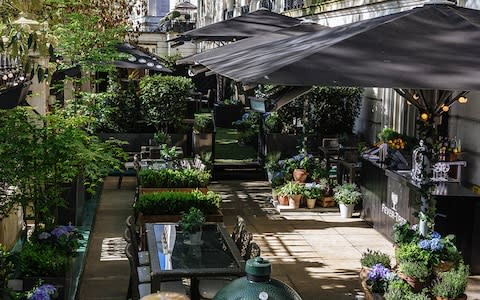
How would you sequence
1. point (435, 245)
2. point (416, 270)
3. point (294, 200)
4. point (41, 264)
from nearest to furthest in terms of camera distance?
1. point (41, 264)
2. point (416, 270)
3. point (435, 245)
4. point (294, 200)

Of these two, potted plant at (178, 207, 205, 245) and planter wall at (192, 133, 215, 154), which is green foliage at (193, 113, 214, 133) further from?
potted plant at (178, 207, 205, 245)

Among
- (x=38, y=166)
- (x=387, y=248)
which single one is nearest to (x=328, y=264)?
(x=387, y=248)

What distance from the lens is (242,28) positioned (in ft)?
56.7

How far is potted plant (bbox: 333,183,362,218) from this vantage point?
44.2 feet

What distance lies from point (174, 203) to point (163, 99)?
7.91 meters

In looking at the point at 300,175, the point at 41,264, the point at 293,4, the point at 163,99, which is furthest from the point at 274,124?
the point at 41,264

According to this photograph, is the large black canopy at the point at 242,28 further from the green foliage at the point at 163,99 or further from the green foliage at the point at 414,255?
the green foliage at the point at 414,255

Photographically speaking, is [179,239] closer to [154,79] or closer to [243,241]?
[243,241]

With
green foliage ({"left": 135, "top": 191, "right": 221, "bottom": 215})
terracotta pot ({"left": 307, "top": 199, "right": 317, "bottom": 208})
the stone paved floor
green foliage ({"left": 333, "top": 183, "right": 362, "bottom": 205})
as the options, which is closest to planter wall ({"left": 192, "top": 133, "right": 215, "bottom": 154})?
the stone paved floor

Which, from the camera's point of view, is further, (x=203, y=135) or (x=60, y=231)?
(x=203, y=135)

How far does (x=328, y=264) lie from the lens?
34.2 feet

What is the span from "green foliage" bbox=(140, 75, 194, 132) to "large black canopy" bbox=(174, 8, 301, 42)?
1292 mm

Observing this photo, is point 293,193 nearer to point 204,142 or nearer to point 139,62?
point 204,142

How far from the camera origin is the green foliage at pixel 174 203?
10469mm
